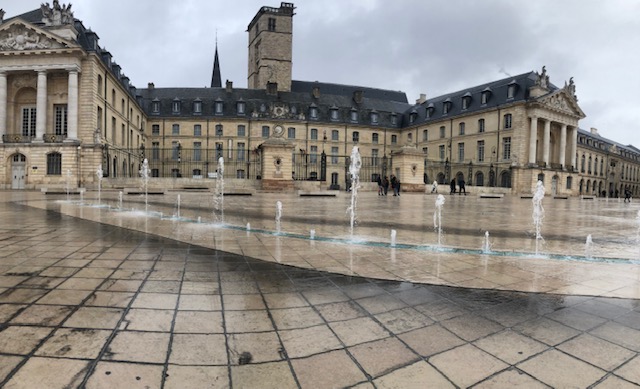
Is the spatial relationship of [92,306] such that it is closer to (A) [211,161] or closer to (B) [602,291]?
(B) [602,291]

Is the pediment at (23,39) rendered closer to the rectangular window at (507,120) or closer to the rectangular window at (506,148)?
the rectangular window at (507,120)

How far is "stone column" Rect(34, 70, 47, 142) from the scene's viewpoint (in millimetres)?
31328

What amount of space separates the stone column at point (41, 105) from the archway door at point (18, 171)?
220 centimetres

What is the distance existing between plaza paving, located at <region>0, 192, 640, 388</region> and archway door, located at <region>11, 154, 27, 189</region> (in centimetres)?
3313

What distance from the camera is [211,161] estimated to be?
50.3 metres

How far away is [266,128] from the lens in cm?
5459

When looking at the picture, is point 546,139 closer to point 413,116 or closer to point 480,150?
point 480,150

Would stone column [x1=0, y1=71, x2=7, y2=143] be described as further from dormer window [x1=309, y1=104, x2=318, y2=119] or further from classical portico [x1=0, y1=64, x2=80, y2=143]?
dormer window [x1=309, y1=104, x2=318, y2=119]

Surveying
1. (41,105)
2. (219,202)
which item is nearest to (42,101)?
(41,105)

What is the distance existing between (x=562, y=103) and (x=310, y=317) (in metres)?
56.9

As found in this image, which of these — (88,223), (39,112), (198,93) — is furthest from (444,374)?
(198,93)

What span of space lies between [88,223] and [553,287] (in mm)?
8537

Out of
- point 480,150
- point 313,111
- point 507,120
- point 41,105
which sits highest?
point 313,111

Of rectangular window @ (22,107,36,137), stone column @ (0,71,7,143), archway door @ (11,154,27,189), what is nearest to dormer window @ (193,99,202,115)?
rectangular window @ (22,107,36,137)
